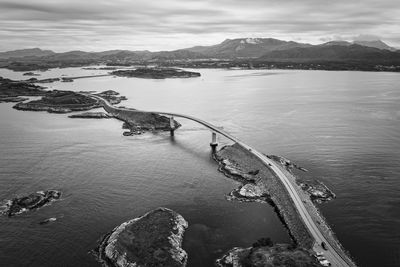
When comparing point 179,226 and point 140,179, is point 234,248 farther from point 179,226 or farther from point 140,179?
point 140,179

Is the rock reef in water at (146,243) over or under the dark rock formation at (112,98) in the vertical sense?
under

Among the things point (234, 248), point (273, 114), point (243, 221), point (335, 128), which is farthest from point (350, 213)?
point (273, 114)

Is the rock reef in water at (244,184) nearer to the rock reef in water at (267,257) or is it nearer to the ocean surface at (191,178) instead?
the ocean surface at (191,178)

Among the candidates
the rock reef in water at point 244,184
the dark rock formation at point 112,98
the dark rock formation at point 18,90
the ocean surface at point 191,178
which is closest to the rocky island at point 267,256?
the ocean surface at point 191,178

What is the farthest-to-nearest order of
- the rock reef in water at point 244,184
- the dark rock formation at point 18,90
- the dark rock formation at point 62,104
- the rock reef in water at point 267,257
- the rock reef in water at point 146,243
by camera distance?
the dark rock formation at point 18,90
the dark rock formation at point 62,104
the rock reef in water at point 244,184
the rock reef in water at point 146,243
the rock reef in water at point 267,257

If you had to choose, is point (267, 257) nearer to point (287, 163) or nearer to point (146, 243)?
point (146, 243)

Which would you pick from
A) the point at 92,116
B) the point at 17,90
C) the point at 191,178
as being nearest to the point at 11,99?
the point at 17,90
